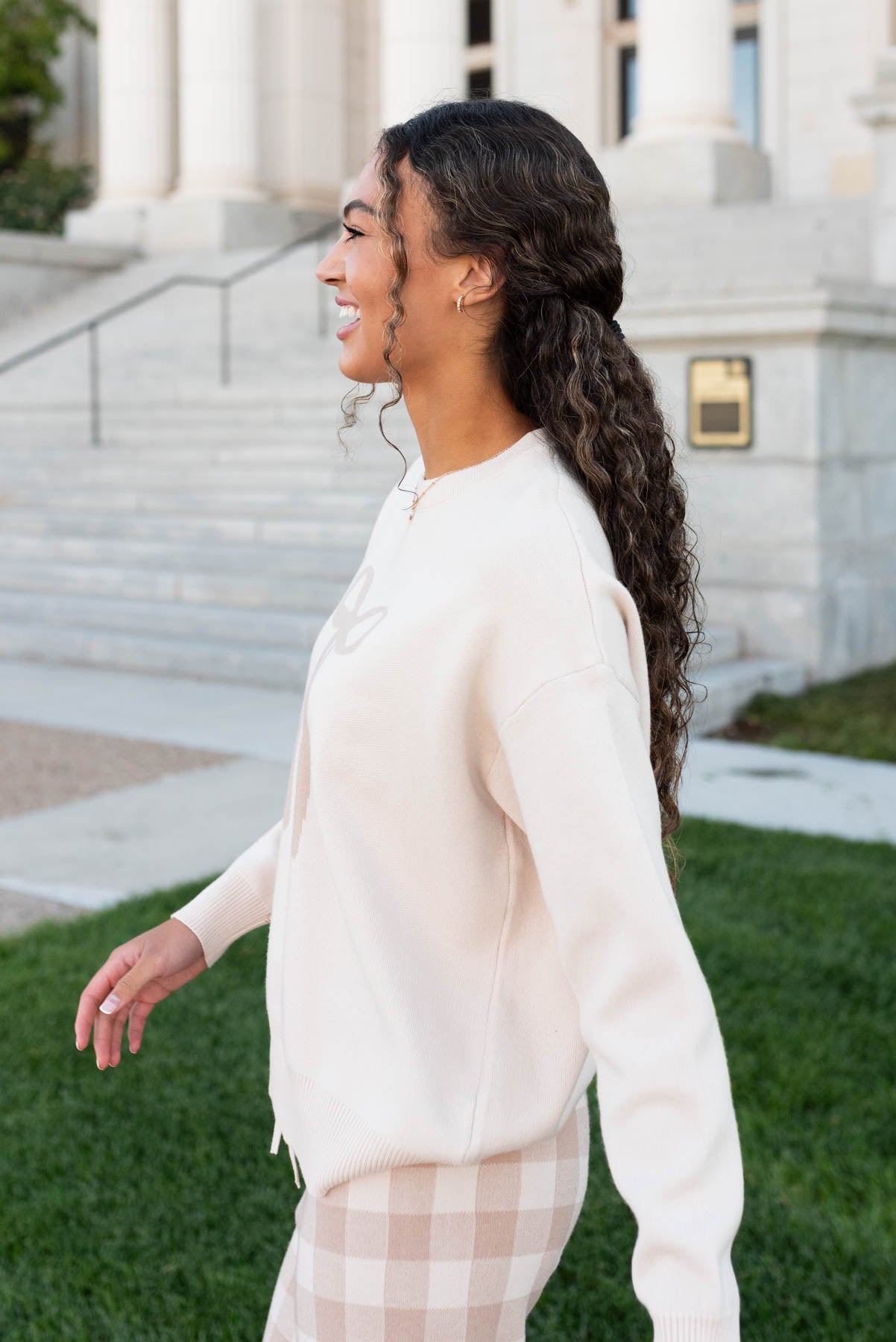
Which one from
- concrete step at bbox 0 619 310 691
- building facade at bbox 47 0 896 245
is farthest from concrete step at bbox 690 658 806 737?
building facade at bbox 47 0 896 245

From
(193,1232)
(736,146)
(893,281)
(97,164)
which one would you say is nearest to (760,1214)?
(193,1232)

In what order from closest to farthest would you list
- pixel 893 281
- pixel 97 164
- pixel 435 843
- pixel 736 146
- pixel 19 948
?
1. pixel 435 843
2. pixel 19 948
3. pixel 893 281
4. pixel 736 146
5. pixel 97 164

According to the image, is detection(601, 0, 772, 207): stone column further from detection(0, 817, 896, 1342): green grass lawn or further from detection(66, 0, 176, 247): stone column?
detection(0, 817, 896, 1342): green grass lawn

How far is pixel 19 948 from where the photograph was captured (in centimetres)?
465

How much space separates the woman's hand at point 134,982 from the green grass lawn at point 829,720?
5.95 metres

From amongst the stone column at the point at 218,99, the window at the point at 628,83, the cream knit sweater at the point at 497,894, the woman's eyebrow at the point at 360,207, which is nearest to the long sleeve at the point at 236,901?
the cream knit sweater at the point at 497,894

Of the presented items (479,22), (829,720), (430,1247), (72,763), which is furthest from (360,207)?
(479,22)

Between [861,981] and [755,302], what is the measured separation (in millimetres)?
5350

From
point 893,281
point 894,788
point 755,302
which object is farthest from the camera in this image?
point 893,281

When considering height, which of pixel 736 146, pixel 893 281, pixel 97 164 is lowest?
pixel 893 281

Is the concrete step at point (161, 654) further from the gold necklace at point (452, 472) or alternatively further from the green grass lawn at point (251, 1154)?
the gold necklace at point (452, 472)

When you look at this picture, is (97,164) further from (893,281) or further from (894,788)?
(894,788)

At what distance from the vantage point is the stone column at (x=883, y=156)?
11.2 m

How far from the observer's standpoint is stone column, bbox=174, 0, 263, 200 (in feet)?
66.7
